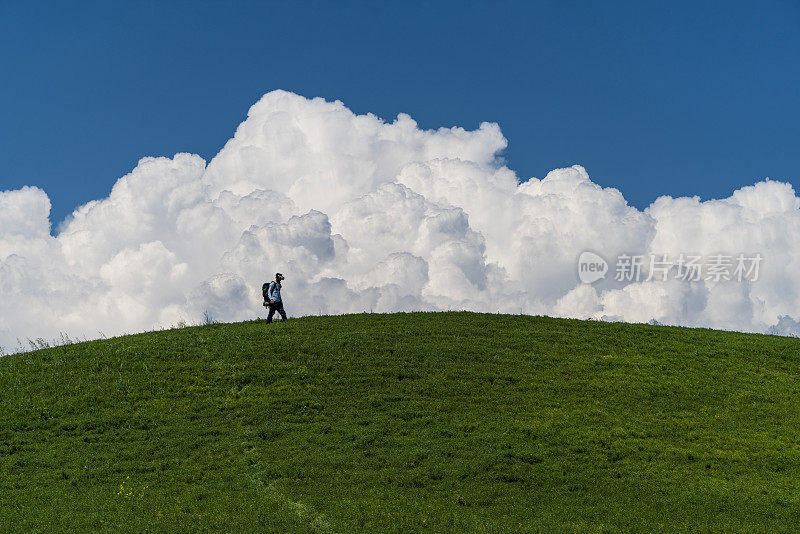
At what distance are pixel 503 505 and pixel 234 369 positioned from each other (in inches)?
705

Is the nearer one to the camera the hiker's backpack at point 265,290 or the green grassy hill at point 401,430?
the green grassy hill at point 401,430

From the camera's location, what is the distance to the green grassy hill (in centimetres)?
2091

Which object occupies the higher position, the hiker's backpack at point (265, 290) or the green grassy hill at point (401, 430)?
the hiker's backpack at point (265, 290)

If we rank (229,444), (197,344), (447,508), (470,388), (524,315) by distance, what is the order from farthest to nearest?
(524,315), (197,344), (470,388), (229,444), (447,508)

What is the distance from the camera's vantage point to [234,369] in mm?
33812

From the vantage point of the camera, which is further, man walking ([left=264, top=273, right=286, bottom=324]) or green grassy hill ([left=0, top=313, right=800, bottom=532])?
man walking ([left=264, top=273, right=286, bottom=324])

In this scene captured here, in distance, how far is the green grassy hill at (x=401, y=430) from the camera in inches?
823

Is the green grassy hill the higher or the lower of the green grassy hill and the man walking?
the lower

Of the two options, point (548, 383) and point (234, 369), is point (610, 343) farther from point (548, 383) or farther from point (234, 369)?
point (234, 369)

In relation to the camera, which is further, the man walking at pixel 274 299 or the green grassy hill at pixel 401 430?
the man walking at pixel 274 299

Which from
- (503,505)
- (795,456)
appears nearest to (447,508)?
(503,505)

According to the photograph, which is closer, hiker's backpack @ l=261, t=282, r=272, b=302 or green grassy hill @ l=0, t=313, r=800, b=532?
green grassy hill @ l=0, t=313, r=800, b=532

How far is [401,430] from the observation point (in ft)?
90.1

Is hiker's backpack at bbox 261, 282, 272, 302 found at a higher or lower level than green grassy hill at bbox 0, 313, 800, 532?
higher
